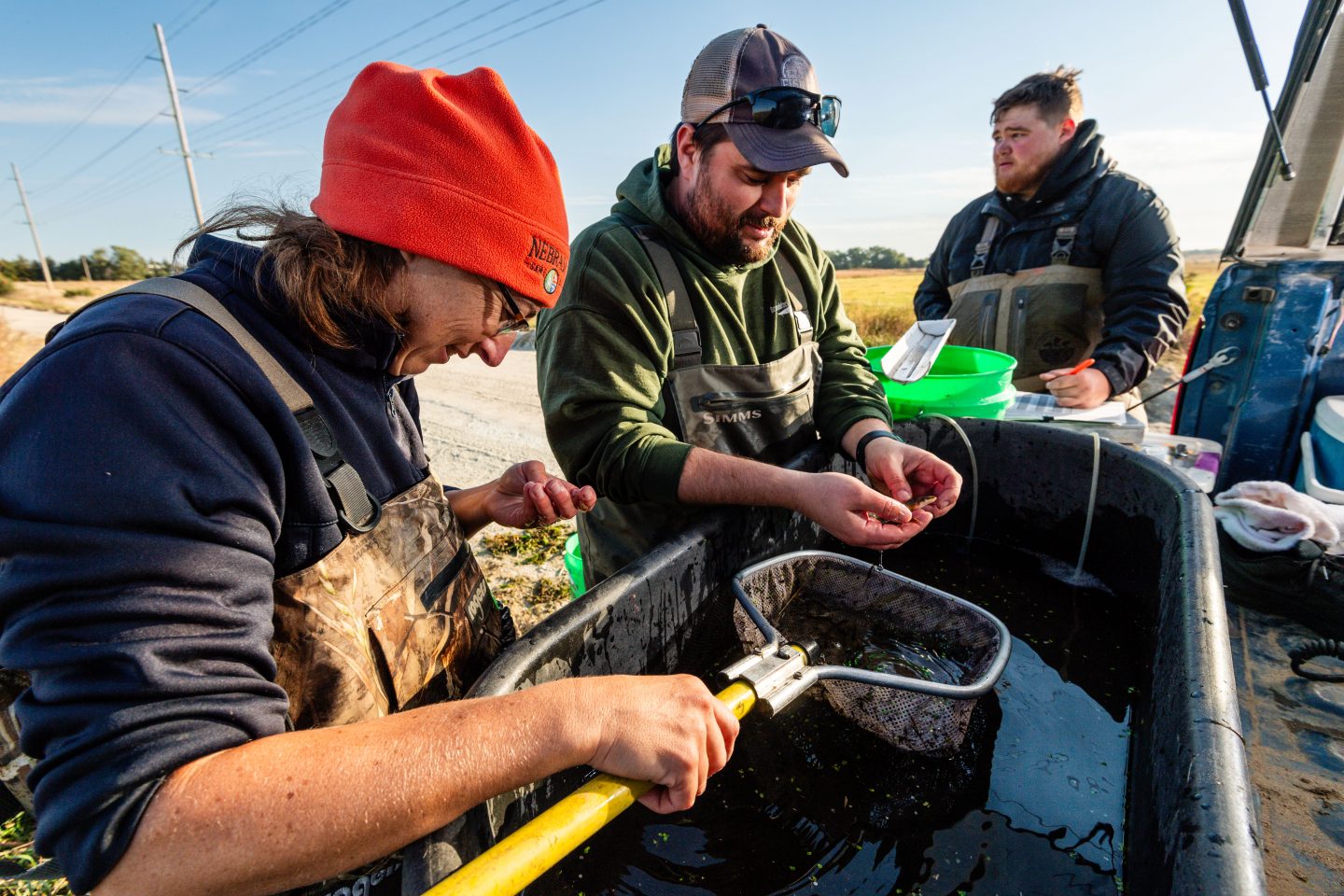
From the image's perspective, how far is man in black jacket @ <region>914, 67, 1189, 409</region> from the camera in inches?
136

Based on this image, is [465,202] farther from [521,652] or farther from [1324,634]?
[1324,634]

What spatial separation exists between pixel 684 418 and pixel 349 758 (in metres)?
1.44

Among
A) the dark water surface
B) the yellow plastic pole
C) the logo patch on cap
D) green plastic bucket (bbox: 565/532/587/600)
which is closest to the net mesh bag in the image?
the dark water surface

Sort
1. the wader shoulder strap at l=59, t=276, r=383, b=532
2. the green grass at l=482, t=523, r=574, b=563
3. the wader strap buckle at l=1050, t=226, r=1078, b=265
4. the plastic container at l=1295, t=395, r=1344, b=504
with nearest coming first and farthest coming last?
1. the wader shoulder strap at l=59, t=276, r=383, b=532
2. the plastic container at l=1295, t=395, r=1344, b=504
3. the wader strap buckle at l=1050, t=226, r=1078, b=265
4. the green grass at l=482, t=523, r=574, b=563

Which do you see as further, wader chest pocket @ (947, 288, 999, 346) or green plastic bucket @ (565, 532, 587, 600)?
wader chest pocket @ (947, 288, 999, 346)

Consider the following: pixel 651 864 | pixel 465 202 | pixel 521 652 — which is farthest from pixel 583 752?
pixel 465 202

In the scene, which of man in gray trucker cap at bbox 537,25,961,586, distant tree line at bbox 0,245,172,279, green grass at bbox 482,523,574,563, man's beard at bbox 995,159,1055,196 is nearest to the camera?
man in gray trucker cap at bbox 537,25,961,586

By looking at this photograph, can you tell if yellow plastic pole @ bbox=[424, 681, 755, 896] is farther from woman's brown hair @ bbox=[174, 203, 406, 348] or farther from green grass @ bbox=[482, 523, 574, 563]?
green grass @ bbox=[482, 523, 574, 563]

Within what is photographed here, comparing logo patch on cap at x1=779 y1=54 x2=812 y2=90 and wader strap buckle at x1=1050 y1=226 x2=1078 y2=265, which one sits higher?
logo patch on cap at x1=779 y1=54 x2=812 y2=90

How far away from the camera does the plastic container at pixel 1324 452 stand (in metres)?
2.44

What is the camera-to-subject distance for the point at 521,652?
1.15 meters

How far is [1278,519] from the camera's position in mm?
1920

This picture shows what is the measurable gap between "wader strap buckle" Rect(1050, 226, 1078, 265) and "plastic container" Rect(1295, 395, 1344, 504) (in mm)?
1343

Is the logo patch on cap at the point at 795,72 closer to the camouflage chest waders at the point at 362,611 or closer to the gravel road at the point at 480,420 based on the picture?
the camouflage chest waders at the point at 362,611
